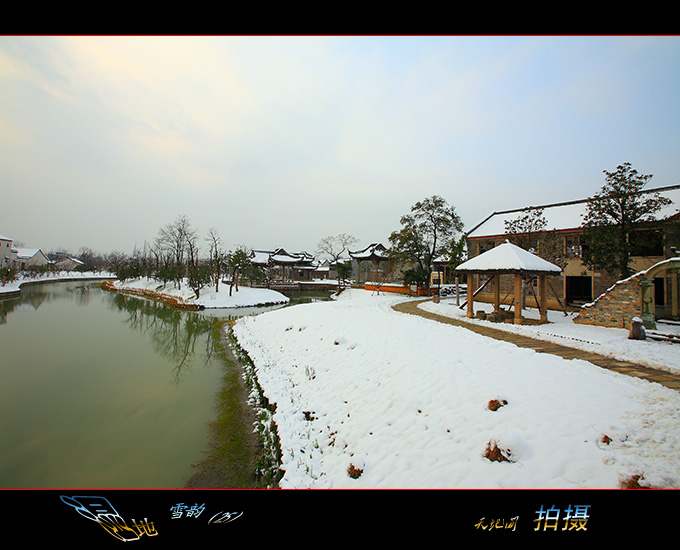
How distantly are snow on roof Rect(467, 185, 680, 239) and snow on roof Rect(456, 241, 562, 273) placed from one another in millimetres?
5941

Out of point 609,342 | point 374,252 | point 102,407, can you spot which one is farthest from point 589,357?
point 374,252

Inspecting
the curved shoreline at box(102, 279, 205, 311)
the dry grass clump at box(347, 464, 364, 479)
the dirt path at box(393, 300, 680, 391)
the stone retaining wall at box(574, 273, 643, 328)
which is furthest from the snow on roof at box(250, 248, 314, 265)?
the dry grass clump at box(347, 464, 364, 479)

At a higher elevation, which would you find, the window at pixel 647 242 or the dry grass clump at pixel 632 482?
the window at pixel 647 242

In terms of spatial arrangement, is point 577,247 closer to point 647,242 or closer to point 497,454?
point 647,242

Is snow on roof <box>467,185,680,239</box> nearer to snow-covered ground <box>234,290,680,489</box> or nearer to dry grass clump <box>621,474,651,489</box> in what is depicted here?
snow-covered ground <box>234,290,680,489</box>

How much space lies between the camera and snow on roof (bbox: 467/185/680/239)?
534 inches

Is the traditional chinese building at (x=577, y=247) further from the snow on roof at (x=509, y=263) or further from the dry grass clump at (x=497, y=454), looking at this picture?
the dry grass clump at (x=497, y=454)

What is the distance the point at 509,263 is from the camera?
35.0ft

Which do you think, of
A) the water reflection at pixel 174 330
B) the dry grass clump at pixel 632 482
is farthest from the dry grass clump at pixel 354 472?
the water reflection at pixel 174 330

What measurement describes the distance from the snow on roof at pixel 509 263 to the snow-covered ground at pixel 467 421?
13.9ft

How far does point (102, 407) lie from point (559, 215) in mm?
22491

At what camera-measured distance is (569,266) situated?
15562 millimetres

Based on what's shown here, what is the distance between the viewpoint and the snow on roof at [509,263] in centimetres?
1043
